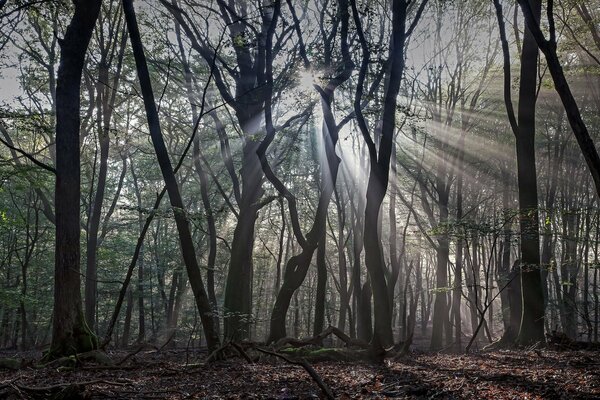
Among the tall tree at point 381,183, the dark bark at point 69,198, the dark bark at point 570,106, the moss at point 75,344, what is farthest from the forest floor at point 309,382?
the dark bark at point 570,106

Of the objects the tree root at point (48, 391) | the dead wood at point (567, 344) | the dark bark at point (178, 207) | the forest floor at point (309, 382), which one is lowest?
the dead wood at point (567, 344)

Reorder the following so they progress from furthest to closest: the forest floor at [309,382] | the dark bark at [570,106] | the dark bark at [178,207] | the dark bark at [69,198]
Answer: the dark bark at [178,207] < the dark bark at [69,198] < the dark bark at [570,106] < the forest floor at [309,382]

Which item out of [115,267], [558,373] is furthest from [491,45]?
[115,267]

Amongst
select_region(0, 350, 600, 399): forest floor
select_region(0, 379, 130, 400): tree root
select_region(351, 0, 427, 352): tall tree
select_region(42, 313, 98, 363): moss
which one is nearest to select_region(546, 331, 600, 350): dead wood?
select_region(0, 350, 600, 399): forest floor

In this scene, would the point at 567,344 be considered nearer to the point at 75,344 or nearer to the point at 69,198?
the point at 75,344

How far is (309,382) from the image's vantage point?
528cm

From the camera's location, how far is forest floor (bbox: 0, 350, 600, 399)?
13.6 feet

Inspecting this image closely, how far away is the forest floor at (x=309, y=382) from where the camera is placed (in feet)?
13.6

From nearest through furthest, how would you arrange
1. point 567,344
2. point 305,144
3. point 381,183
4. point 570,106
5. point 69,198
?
point 570,106, point 69,198, point 381,183, point 567,344, point 305,144

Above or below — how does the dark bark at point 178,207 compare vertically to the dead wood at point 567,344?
above

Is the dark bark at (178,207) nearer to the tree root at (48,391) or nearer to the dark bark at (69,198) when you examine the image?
the dark bark at (69,198)

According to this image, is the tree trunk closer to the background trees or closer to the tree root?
the background trees

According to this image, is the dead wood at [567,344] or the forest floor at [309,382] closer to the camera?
the forest floor at [309,382]

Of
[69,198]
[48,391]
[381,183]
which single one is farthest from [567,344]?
[69,198]
